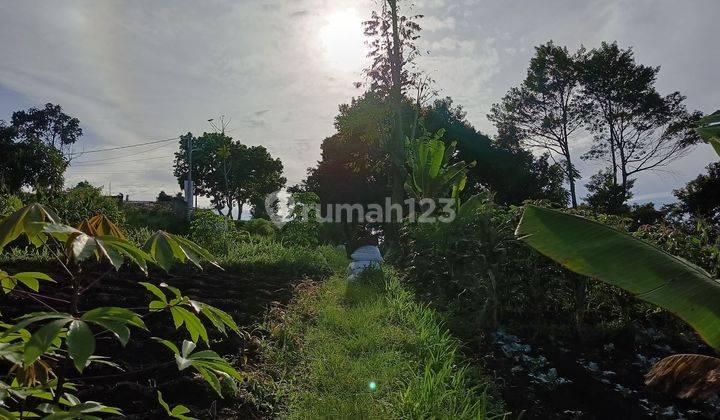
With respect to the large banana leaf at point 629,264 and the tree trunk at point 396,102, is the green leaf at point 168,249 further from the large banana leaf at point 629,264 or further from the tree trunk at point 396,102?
the tree trunk at point 396,102

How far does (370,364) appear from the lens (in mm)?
3902

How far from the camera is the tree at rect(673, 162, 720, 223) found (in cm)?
1778

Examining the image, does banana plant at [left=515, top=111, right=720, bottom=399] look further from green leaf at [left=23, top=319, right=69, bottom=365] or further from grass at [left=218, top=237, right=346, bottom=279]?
grass at [left=218, top=237, right=346, bottom=279]

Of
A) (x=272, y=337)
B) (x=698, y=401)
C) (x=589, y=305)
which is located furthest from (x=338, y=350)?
(x=589, y=305)

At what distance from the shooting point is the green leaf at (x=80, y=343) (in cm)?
94

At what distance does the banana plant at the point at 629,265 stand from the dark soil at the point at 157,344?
1.73 m

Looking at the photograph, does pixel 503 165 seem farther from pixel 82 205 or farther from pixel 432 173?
pixel 82 205

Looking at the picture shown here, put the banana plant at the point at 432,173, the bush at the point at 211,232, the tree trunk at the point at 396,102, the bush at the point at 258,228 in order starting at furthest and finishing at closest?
the tree trunk at the point at 396,102
the bush at the point at 258,228
the banana plant at the point at 432,173
the bush at the point at 211,232

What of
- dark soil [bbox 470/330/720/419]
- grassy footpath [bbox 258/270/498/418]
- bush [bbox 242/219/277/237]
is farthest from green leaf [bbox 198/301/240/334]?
bush [bbox 242/219/277/237]

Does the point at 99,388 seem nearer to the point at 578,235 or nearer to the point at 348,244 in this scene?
the point at 578,235

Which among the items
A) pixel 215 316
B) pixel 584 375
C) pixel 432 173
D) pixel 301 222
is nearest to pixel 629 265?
pixel 215 316

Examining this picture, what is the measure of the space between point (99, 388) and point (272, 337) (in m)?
1.91

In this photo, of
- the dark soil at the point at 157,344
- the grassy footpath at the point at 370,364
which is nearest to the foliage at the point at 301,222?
the dark soil at the point at 157,344

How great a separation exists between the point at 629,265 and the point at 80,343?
2245 millimetres
